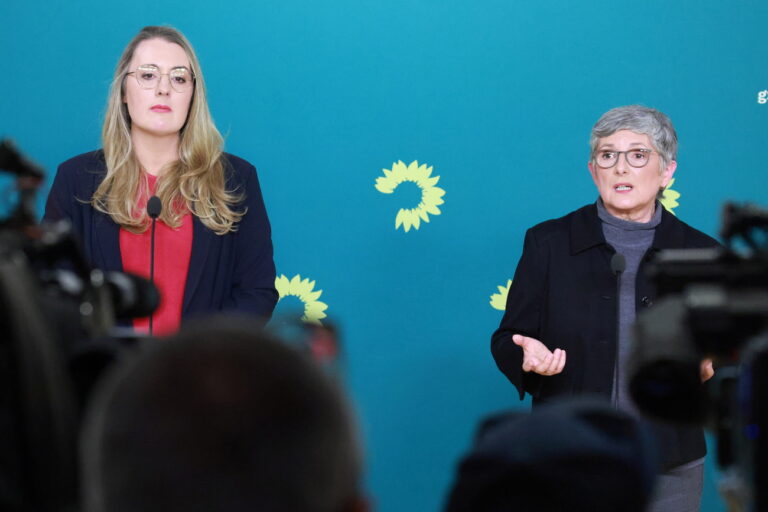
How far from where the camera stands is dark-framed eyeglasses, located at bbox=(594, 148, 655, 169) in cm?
229

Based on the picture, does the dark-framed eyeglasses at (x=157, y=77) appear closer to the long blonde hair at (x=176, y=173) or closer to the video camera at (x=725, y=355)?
the long blonde hair at (x=176, y=173)

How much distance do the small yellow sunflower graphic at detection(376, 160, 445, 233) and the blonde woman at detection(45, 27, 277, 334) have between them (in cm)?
86

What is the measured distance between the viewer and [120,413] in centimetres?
56

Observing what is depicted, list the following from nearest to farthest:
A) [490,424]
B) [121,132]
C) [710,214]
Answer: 1. [490,424]
2. [121,132]
3. [710,214]

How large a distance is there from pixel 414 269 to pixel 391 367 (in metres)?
0.32

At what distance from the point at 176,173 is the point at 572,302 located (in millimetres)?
938

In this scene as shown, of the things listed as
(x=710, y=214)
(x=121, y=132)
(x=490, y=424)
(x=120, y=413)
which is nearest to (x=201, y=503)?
(x=120, y=413)

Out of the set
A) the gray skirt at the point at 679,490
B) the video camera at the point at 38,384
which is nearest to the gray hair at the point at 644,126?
the gray skirt at the point at 679,490

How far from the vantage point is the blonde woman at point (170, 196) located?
2.12 metres

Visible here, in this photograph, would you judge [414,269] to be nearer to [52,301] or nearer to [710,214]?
[710,214]

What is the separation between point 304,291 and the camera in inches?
123

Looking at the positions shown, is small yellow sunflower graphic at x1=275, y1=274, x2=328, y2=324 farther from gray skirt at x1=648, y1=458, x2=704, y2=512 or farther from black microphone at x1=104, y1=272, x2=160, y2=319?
black microphone at x1=104, y1=272, x2=160, y2=319

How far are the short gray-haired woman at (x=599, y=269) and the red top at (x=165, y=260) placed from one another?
0.73 meters

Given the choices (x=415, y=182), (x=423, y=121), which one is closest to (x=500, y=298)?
(x=415, y=182)
